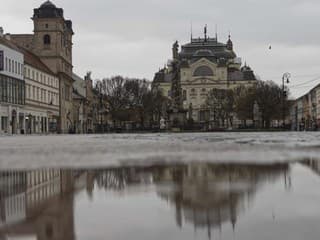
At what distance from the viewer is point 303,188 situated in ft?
27.5

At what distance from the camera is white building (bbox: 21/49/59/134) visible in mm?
94262

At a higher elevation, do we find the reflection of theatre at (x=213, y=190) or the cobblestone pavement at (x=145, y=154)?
the cobblestone pavement at (x=145, y=154)

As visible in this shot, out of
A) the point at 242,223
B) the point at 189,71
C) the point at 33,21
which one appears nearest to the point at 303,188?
the point at 242,223

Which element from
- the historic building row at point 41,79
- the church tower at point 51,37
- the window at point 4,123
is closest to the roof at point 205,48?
the historic building row at point 41,79

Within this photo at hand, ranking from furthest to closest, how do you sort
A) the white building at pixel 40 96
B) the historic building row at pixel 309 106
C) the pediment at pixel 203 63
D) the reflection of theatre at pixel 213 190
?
the pediment at pixel 203 63, the historic building row at pixel 309 106, the white building at pixel 40 96, the reflection of theatre at pixel 213 190

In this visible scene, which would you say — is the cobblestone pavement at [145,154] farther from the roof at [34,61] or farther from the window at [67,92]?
the window at [67,92]

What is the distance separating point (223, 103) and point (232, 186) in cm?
12227

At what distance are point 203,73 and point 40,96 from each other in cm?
7842

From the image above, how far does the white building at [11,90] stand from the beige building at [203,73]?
80.0m

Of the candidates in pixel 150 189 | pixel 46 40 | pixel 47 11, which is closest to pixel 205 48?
pixel 46 40

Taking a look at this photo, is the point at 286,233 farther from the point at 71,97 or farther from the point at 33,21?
the point at 71,97

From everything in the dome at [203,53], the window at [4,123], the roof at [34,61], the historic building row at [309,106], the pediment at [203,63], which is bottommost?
the window at [4,123]

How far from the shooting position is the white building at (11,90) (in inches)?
3113

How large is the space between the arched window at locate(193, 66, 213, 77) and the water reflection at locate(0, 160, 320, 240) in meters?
160
